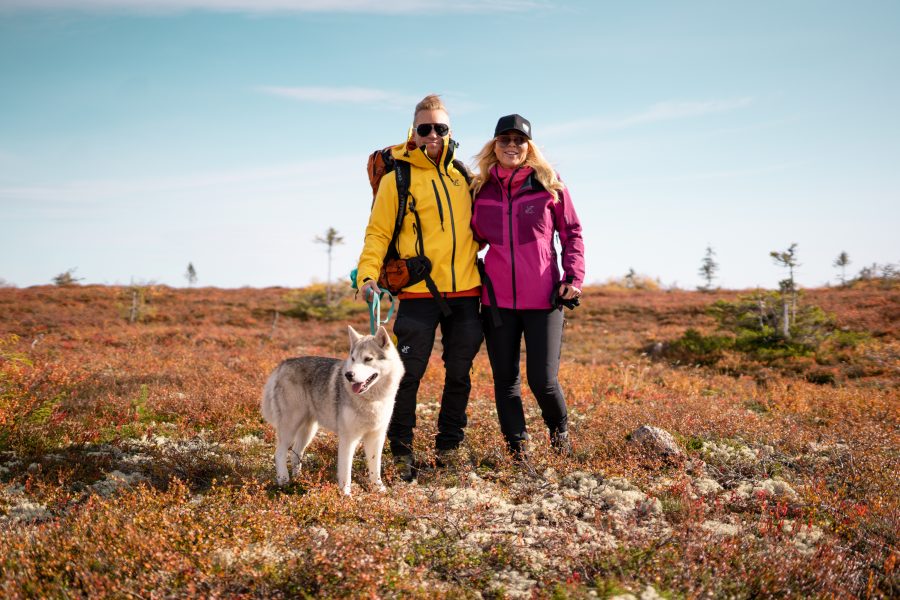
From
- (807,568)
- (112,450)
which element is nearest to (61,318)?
(112,450)

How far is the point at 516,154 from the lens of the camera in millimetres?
4844

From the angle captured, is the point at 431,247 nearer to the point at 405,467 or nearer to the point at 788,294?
the point at 405,467

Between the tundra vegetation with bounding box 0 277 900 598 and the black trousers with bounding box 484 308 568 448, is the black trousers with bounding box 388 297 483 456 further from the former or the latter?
the tundra vegetation with bounding box 0 277 900 598

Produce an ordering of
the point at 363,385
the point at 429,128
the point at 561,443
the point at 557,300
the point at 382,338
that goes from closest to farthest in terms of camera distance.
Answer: the point at 363,385, the point at 382,338, the point at 429,128, the point at 557,300, the point at 561,443

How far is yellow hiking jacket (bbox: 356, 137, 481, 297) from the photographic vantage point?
4.81 m

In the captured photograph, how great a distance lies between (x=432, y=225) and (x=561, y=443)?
2.53 metres

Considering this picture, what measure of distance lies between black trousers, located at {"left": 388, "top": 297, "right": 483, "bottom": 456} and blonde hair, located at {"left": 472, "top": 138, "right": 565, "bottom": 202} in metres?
1.19

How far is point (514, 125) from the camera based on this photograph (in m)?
4.75

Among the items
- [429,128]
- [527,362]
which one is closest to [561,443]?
[527,362]

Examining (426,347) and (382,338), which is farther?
(426,347)

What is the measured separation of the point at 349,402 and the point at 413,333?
0.86 meters

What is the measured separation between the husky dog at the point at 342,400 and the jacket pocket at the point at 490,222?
135 cm

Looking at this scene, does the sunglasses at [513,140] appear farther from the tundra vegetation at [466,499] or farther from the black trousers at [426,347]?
the tundra vegetation at [466,499]

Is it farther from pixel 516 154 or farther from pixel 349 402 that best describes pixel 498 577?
pixel 516 154
